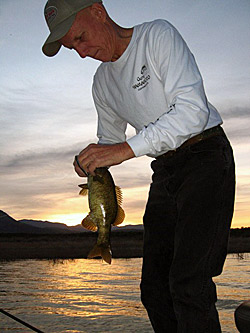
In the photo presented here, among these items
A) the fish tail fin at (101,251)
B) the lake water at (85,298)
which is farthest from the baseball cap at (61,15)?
the lake water at (85,298)

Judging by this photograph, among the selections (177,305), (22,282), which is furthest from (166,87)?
(22,282)

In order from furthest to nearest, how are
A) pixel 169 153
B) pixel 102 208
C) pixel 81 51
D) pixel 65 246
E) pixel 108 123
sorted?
pixel 65 246, pixel 108 123, pixel 102 208, pixel 169 153, pixel 81 51

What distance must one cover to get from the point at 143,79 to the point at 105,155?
0.81 metres

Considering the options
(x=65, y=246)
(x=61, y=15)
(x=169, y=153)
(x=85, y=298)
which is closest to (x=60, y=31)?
(x=61, y=15)

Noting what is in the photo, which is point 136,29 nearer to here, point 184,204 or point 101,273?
point 184,204

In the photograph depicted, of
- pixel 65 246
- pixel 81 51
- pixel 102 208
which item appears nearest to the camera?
pixel 81 51

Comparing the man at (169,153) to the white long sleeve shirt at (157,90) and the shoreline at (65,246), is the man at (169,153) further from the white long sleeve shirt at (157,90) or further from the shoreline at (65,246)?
the shoreline at (65,246)

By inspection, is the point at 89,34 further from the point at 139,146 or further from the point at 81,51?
the point at 139,146

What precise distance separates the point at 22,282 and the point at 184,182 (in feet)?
42.2

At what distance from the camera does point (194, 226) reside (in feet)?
11.7

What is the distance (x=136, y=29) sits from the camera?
159 inches

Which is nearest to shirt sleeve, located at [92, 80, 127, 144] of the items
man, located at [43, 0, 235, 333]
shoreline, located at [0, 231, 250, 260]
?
man, located at [43, 0, 235, 333]

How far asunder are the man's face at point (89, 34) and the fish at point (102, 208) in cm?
103

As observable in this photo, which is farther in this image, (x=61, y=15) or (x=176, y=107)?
(x=61, y=15)
